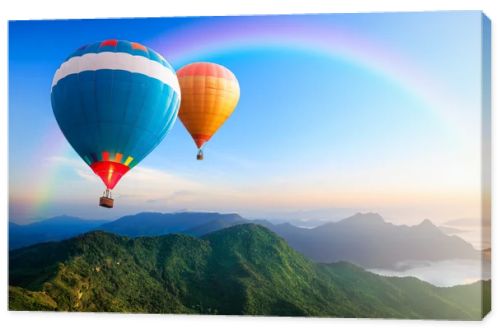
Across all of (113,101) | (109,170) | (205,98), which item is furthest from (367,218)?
(113,101)

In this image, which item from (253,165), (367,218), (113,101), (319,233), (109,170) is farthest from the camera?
(319,233)

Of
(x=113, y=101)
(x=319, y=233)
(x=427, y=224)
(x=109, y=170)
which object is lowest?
(x=319, y=233)

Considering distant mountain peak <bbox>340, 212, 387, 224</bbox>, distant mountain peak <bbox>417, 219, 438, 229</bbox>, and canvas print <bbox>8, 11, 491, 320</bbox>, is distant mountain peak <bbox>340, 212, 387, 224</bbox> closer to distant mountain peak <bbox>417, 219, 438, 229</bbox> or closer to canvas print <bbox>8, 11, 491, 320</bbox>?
canvas print <bbox>8, 11, 491, 320</bbox>

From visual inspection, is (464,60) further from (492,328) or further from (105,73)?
(105,73)

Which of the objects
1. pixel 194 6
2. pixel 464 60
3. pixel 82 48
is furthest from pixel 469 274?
pixel 82 48

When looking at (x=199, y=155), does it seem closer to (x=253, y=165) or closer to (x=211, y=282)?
(x=253, y=165)

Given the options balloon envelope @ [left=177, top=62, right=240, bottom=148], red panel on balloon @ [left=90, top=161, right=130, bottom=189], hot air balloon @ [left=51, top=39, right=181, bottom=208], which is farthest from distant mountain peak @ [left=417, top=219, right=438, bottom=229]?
red panel on balloon @ [left=90, top=161, right=130, bottom=189]
